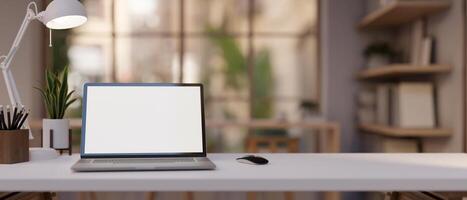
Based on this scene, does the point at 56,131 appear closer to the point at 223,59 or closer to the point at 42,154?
the point at 42,154

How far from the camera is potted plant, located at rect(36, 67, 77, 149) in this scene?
181 centimetres

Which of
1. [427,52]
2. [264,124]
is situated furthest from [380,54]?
[264,124]

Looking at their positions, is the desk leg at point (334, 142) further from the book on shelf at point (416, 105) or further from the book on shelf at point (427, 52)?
the book on shelf at point (427, 52)

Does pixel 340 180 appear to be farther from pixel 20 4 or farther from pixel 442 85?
pixel 20 4

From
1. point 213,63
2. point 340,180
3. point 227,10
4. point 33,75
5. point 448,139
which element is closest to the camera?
point 340,180

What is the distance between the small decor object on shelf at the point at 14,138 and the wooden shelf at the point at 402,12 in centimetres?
240

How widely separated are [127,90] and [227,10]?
16.5 ft

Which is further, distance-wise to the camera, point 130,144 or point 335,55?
point 335,55

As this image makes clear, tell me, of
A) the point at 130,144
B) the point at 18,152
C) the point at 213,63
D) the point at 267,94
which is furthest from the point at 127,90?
the point at 213,63

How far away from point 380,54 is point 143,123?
2.72 m

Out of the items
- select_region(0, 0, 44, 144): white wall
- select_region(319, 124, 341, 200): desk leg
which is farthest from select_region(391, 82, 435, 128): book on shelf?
select_region(0, 0, 44, 144): white wall

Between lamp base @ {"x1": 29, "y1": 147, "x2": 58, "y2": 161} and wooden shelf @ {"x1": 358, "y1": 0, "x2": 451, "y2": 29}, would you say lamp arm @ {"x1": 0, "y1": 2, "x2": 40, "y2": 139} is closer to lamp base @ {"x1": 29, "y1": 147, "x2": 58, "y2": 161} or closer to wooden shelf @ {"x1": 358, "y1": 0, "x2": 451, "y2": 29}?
lamp base @ {"x1": 29, "y1": 147, "x2": 58, "y2": 161}

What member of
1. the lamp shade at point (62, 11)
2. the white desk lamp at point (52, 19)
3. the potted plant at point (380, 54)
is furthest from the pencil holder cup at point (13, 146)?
the potted plant at point (380, 54)

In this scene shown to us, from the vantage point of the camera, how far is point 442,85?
3238 mm
